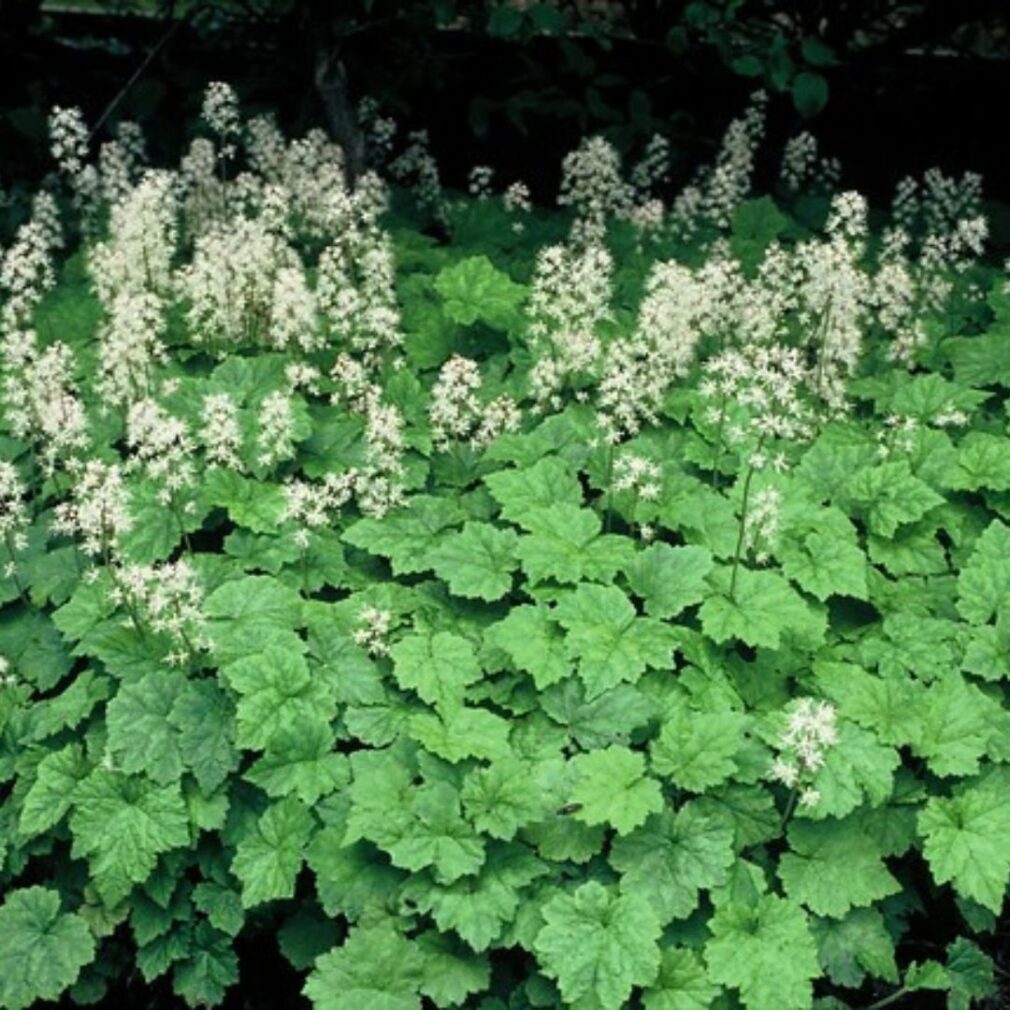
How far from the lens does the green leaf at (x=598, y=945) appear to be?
11.8ft

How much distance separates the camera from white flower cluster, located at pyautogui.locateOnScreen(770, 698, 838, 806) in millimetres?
A: 3889

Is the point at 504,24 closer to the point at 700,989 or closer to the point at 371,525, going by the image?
the point at 371,525

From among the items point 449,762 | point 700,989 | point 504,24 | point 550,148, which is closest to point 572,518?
point 449,762

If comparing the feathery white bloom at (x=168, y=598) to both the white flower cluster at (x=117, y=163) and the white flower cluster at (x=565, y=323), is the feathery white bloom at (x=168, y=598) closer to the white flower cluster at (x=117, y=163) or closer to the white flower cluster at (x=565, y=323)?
the white flower cluster at (x=565, y=323)

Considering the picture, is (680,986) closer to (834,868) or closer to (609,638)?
(834,868)

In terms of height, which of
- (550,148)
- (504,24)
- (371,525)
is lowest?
(371,525)

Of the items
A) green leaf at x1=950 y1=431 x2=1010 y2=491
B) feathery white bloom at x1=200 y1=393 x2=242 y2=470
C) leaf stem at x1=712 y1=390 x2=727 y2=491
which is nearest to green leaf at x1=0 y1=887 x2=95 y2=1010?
feathery white bloom at x1=200 y1=393 x2=242 y2=470

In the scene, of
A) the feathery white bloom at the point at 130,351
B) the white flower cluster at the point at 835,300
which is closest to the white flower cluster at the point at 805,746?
the white flower cluster at the point at 835,300

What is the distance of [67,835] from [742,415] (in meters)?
3.04

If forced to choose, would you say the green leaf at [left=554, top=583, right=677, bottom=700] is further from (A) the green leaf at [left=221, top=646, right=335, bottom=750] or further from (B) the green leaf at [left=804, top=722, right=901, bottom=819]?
(A) the green leaf at [left=221, top=646, right=335, bottom=750]

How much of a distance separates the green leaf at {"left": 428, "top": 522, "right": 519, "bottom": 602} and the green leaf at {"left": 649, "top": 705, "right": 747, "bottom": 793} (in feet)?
2.64

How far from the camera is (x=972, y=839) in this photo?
12.8ft

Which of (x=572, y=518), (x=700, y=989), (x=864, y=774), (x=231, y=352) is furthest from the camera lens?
(x=231, y=352)

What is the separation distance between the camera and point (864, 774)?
400cm
